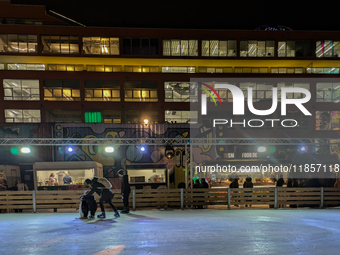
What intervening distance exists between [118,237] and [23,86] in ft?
95.5

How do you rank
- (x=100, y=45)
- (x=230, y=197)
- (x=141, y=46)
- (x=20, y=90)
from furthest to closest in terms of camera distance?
(x=141, y=46) < (x=100, y=45) < (x=20, y=90) < (x=230, y=197)

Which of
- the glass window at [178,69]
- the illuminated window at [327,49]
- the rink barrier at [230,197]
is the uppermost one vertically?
the illuminated window at [327,49]

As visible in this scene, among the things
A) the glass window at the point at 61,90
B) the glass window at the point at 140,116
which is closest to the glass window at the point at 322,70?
the glass window at the point at 140,116

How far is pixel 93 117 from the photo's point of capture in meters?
26.9

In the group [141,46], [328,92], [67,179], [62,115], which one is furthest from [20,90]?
[328,92]

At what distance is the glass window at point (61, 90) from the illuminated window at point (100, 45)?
5.00 meters

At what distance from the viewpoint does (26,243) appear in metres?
5.02

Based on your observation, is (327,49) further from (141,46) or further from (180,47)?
(141,46)

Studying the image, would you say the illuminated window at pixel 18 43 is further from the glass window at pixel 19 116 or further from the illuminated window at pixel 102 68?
the glass window at pixel 19 116

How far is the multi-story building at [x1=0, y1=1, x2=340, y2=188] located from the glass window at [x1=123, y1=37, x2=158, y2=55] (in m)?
0.13

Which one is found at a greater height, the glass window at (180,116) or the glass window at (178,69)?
the glass window at (178,69)

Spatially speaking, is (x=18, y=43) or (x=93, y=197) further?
(x=18, y=43)

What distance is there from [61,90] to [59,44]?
6.45m

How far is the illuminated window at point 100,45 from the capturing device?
91.2ft
